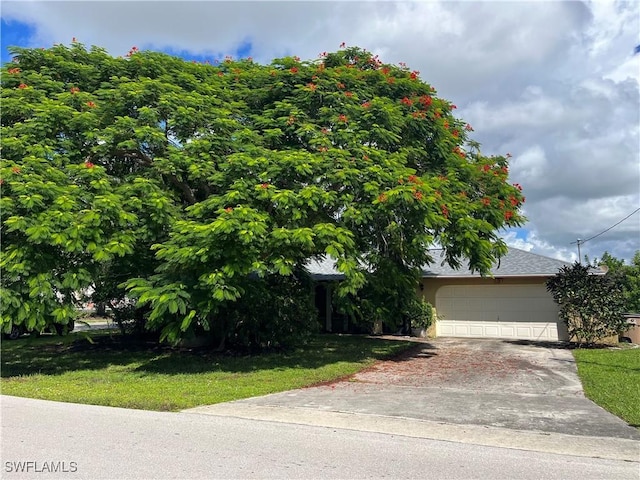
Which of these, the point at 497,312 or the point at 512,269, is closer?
the point at 512,269

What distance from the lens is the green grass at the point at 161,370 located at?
9484mm

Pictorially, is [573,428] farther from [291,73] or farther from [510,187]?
[291,73]

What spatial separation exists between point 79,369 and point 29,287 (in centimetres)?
389

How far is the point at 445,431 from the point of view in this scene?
691 centimetres

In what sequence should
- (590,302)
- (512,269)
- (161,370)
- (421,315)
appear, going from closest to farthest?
(161,370)
(590,302)
(512,269)
(421,315)

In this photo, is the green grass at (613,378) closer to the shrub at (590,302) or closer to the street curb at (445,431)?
the shrub at (590,302)

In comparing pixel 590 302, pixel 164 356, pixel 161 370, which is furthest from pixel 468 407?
pixel 590 302

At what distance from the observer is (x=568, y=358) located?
1512 centimetres

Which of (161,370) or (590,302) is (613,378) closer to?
(590,302)

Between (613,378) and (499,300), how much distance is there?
32.2 ft

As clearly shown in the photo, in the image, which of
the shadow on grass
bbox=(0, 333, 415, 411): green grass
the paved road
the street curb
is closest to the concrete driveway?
the street curb

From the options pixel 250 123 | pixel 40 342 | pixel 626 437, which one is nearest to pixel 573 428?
pixel 626 437

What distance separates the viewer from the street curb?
609cm

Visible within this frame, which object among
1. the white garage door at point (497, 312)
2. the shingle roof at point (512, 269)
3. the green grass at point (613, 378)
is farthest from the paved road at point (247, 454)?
the white garage door at point (497, 312)
